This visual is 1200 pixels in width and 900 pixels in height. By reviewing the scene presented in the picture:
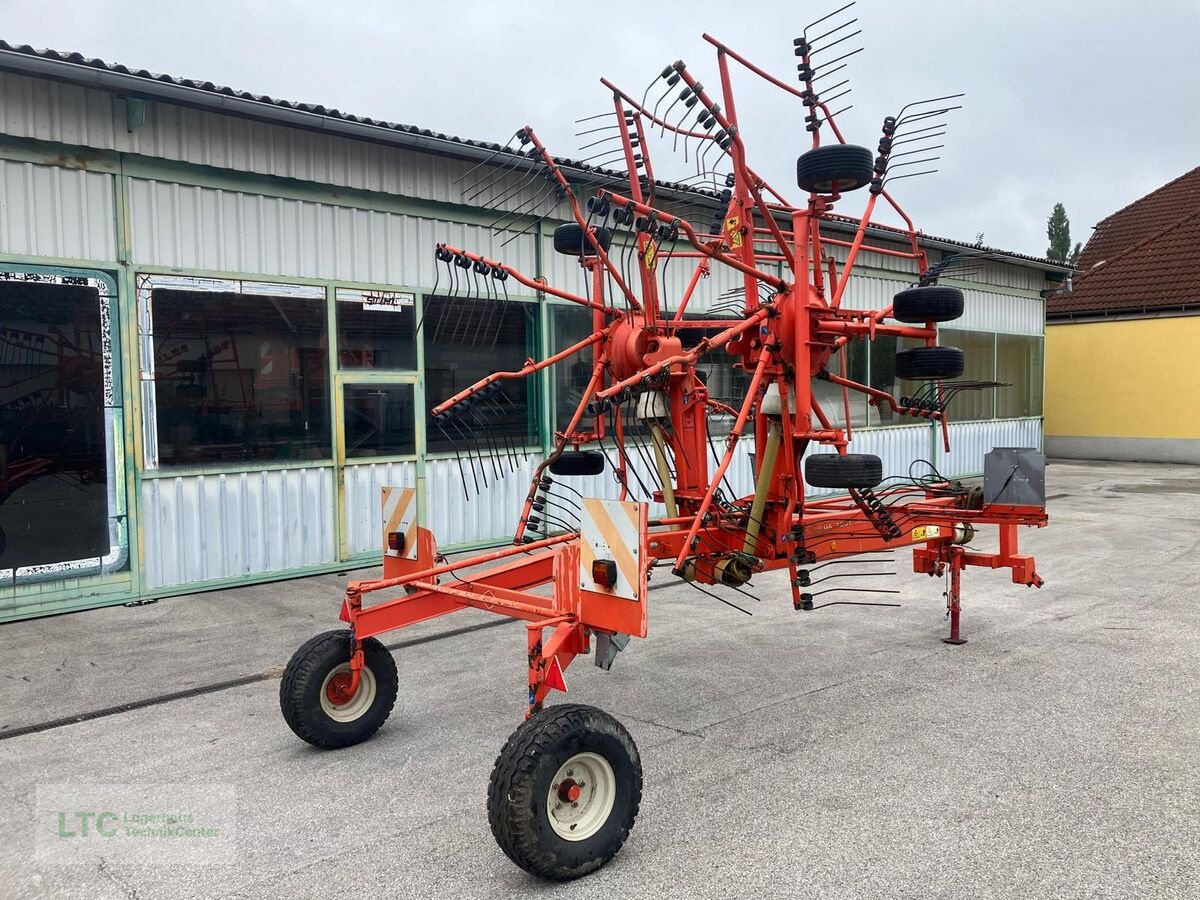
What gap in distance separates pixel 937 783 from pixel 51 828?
3.52 m

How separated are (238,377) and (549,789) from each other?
5.75m

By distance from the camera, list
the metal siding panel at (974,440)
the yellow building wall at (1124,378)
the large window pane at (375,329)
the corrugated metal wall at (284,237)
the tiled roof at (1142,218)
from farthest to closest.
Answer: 1. the tiled roof at (1142,218)
2. the yellow building wall at (1124,378)
3. the metal siding panel at (974,440)
4. the large window pane at (375,329)
5. the corrugated metal wall at (284,237)

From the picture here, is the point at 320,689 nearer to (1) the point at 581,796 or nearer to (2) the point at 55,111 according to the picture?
(1) the point at 581,796

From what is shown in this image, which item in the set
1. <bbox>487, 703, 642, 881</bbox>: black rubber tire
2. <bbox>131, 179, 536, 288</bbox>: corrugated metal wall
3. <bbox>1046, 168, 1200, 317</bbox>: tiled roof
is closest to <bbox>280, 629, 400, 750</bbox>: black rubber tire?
<bbox>487, 703, 642, 881</bbox>: black rubber tire

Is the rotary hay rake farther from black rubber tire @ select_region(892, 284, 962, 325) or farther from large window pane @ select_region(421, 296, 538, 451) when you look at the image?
large window pane @ select_region(421, 296, 538, 451)

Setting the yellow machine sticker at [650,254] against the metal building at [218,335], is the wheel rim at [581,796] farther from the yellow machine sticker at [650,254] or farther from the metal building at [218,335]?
the metal building at [218,335]

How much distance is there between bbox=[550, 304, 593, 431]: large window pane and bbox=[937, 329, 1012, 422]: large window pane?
793 cm

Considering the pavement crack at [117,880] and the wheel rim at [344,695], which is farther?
the wheel rim at [344,695]

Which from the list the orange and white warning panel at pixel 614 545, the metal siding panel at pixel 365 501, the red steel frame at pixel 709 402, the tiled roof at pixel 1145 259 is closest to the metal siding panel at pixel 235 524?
the metal siding panel at pixel 365 501

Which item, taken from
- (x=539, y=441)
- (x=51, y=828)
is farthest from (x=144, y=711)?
(x=539, y=441)

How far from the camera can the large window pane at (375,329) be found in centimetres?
841

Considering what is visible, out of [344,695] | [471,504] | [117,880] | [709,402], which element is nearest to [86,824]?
[117,880]

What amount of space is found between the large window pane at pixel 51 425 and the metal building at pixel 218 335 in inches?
0.6

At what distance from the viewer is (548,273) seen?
388 inches
